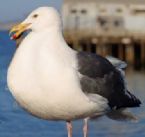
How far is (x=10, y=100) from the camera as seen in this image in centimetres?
1192

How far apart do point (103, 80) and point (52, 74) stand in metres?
0.71

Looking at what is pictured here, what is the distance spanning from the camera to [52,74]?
5.20 m

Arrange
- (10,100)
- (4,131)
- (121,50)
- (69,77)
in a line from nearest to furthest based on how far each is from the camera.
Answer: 1. (69,77)
2. (4,131)
3. (10,100)
4. (121,50)

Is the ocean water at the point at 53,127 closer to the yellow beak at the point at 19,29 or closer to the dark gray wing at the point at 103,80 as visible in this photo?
the dark gray wing at the point at 103,80

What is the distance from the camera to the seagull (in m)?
5.22

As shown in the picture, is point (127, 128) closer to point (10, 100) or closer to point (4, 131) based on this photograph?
point (4, 131)

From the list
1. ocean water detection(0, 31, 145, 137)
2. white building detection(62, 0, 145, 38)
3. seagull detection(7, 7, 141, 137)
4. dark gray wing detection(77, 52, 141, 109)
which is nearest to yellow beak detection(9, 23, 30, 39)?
seagull detection(7, 7, 141, 137)

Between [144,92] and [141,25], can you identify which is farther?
[141,25]

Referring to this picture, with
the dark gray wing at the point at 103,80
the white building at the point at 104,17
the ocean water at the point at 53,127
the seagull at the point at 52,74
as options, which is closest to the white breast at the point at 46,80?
the seagull at the point at 52,74

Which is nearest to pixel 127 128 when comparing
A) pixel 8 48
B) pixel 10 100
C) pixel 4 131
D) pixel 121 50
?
pixel 4 131

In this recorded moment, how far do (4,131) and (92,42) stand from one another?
1787 centimetres

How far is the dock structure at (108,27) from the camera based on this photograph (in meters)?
26.1

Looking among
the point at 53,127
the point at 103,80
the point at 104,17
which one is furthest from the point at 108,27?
the point at 103,80

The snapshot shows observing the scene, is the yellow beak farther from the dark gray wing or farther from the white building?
the white building
